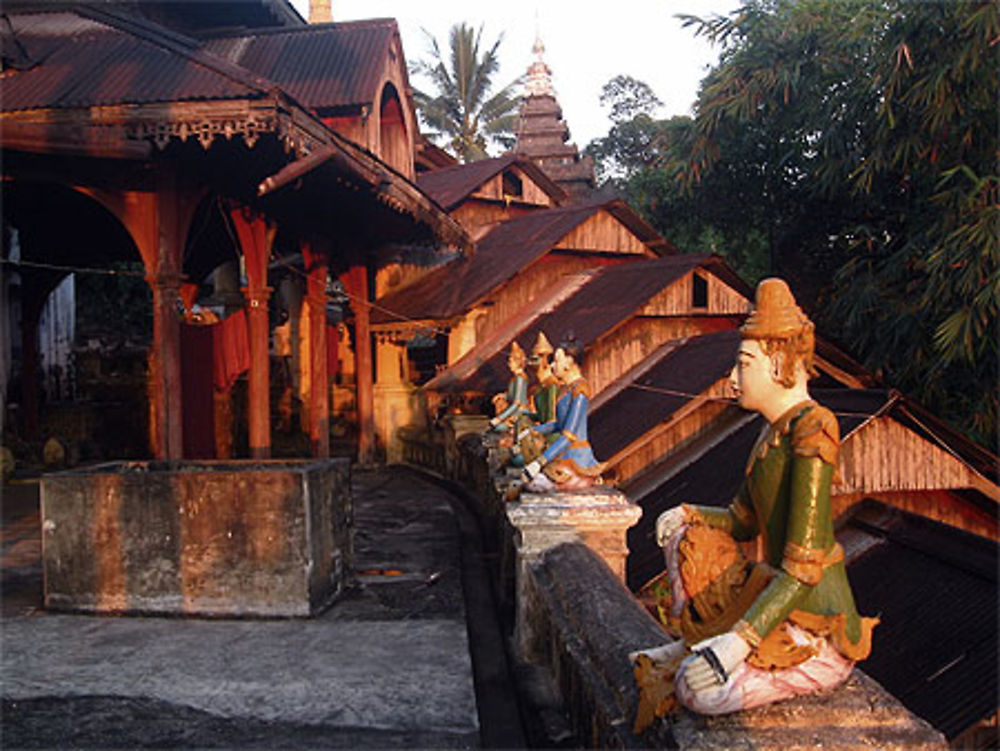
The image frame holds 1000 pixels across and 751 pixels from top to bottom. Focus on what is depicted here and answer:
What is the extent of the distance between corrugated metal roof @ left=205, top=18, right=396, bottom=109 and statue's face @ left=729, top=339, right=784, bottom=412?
454 inches

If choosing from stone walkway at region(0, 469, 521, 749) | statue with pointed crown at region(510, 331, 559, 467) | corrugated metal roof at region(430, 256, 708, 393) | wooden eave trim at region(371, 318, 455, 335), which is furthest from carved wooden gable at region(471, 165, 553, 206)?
stone walkway at region(0, 469, 521, 749)

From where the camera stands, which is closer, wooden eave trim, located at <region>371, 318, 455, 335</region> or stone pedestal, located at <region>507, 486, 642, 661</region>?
stone pedestal, located at <region>507, 486, 642, 661</region>

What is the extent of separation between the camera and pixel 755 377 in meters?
2.39

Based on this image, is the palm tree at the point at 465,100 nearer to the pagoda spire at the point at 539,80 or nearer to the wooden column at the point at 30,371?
the pagoda spire at the point at 539,80

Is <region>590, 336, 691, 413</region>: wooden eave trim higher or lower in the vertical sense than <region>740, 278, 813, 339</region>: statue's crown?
lower

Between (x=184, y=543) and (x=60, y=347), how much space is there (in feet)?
49.6

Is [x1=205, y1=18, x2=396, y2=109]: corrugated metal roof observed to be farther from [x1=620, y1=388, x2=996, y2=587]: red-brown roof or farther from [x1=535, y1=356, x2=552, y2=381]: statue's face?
[x1=535, y1=356, x2=552, y2=381]: statue's face

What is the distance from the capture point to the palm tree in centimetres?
3534

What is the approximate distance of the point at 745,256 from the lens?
968 inches

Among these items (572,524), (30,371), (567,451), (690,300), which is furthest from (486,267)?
(572,524)

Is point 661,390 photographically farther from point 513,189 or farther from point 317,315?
point 513,189

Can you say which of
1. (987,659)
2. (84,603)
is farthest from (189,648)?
(987,659)

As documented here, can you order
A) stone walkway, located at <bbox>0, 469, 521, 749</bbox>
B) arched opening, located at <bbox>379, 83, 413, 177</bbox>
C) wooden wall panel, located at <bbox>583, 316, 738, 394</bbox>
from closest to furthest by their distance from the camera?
stone walkway, located at <bbox>0, 469, 521, 749</bbox> < wooden wall panel, located at <bbox>583, 316, 738, 394</bbox> < arched opening, located at <bbox>379, 83, 413, 177</bbox>

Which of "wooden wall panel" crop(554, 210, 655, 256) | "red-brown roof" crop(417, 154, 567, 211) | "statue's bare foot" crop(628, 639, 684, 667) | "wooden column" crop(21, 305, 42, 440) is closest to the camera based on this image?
"statue's bare foot" crop(628, 639, 684, 667)
